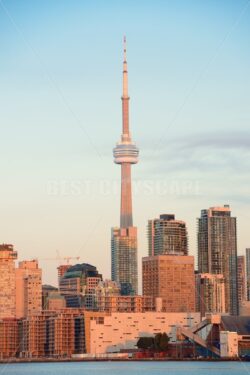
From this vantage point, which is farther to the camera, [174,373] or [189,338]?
[189,338]

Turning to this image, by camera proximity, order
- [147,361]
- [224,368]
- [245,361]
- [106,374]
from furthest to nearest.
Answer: [147,361] < [245,361] < [224,368] < [106,374]

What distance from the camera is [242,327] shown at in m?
200

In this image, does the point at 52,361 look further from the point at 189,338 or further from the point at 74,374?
the point at 74,374

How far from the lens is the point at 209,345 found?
19200cm

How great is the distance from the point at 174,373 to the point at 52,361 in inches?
2395

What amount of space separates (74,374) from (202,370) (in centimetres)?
1583

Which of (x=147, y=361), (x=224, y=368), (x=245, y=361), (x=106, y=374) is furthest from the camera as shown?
(x=147, y=361)

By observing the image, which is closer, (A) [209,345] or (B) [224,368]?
(B) [224,368]

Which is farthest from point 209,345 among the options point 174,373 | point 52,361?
point 174,373

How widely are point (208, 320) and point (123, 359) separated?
586 inches

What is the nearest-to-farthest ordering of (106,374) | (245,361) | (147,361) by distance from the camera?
(106,374) < (245,361) < (147,361)

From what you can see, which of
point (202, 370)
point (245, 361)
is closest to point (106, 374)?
point (202, 370)

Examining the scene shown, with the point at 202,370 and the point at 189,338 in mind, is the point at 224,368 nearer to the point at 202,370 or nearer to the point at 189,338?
the point at 202,370

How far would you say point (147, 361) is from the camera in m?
191
